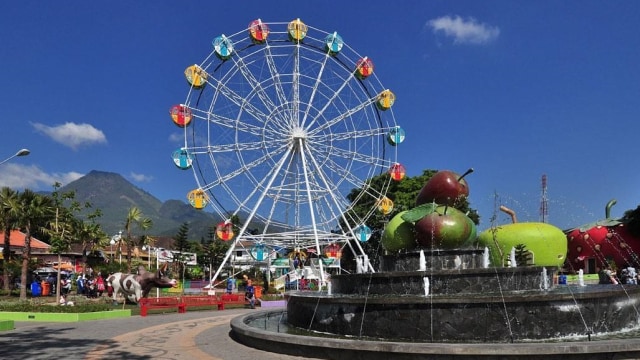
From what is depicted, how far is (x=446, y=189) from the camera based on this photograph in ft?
54.5

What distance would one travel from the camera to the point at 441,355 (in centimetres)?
849

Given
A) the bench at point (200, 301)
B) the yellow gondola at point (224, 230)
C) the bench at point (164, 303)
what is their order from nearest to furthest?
the bench at point (164, 303)
the bench at point (200, 301)
the yellow gondola at point (224, 230)

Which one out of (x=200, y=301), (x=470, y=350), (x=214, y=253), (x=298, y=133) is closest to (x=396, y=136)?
(x=298, y=133)

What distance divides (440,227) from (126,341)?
886 centimetres

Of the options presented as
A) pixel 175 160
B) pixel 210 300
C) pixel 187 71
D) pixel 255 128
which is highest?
pixel 187 71

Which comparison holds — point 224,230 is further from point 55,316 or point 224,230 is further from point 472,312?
point 472,312

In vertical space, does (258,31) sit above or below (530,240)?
above

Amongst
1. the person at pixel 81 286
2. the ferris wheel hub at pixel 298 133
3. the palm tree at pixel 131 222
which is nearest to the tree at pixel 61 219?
the palm tree at pixel 131 222

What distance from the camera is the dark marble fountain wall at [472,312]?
394 inches

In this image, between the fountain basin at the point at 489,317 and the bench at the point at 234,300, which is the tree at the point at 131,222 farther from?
the fountain basin at the point at 489,317

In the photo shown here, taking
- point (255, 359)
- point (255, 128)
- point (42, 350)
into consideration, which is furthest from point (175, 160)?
point (255, 359)

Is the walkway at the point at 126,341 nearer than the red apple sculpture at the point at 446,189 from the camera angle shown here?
Yes

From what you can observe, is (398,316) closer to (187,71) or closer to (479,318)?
(479,318)

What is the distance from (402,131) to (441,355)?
31.1m
